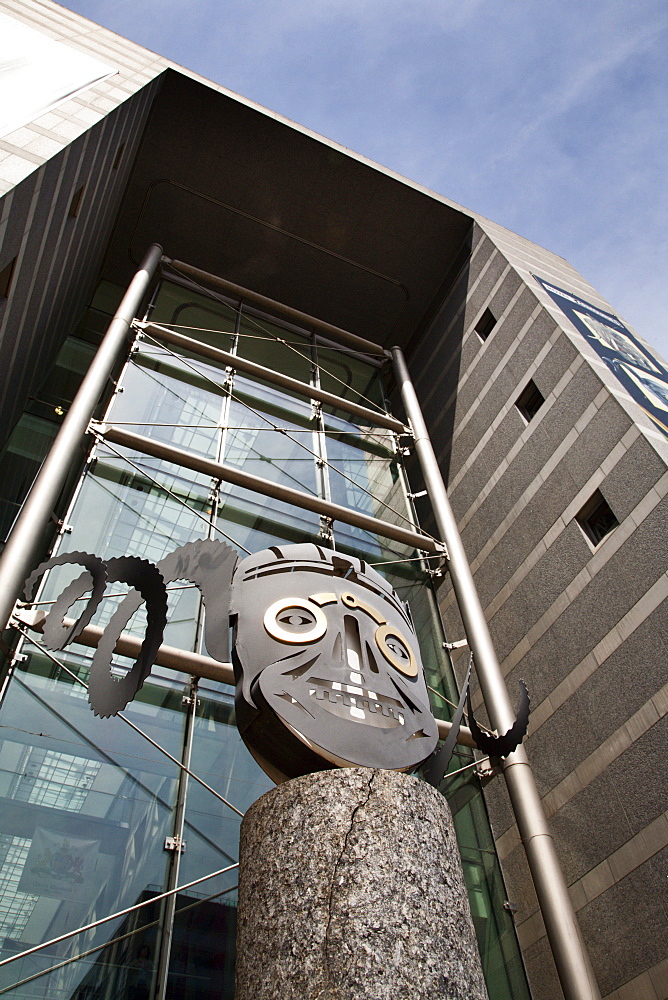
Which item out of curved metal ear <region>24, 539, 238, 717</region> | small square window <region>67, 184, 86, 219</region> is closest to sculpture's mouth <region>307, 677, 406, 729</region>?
curved metal ear <region>24, 539, 238, 717</region>

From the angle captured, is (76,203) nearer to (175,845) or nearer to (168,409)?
(168,409)

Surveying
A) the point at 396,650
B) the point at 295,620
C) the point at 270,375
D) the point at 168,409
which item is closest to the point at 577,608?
the point at 396,650

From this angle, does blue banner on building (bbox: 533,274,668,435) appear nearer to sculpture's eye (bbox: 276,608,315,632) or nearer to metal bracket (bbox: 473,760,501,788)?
metal bracket (bbox: 473,760,501,788)

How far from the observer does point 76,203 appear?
8086 millimetres

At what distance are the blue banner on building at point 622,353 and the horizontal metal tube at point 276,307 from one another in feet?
11.9

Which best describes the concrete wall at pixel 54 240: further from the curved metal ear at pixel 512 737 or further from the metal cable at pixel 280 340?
the curved metal ear at pixel 512 737

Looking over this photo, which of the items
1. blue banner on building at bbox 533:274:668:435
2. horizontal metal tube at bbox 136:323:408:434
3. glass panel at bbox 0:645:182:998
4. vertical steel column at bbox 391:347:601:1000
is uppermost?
blue banner on building at bbox 533:274:668:435

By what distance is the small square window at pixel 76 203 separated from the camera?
789 centimetres

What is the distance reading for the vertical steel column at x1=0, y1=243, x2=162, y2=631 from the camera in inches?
219

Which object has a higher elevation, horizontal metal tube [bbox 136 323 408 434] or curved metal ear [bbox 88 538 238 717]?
curved metal ear [bbox 88 538 238 717]

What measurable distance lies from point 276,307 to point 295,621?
10.8 m

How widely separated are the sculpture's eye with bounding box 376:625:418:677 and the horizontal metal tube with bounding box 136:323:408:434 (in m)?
7.84

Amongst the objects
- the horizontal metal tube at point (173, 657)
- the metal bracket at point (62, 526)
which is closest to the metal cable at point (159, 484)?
the metal bracket at point (62, 526)

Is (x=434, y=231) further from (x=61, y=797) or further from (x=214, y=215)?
(x=61, y=797)
